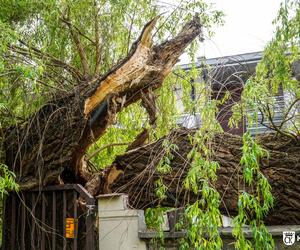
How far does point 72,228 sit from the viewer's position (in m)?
4.16

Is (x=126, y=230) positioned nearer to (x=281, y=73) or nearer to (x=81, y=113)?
(x=81, y=113)

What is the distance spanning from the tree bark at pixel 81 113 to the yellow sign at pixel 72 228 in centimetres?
57

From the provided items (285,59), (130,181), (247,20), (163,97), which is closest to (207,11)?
(247,20)

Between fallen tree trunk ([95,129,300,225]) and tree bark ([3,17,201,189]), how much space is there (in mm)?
547

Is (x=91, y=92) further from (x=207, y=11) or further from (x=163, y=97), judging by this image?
(x=207, y=11)

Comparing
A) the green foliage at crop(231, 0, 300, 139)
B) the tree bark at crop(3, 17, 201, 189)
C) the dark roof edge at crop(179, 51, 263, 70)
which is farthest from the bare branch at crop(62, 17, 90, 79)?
the green foliage at crop(231, 0, 300, 139)

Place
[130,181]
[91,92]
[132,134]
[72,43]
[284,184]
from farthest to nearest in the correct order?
[132,134] < [72,43] < [130,181] < [91,92] < [284,184]

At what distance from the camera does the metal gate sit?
4.16 meters

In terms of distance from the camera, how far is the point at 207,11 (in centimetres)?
543

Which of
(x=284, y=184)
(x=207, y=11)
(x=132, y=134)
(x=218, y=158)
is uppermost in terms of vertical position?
(x=207, y=11)

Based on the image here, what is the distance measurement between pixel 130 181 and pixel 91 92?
1136 mm

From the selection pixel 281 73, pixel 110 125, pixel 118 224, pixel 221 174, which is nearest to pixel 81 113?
pixel 110 125

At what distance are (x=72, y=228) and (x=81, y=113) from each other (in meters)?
1.28

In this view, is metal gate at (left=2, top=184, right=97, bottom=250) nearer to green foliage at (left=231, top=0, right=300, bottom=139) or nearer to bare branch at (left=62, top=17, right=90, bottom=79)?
bare branch at (left=62, top=17, right=90, bottom=79)
